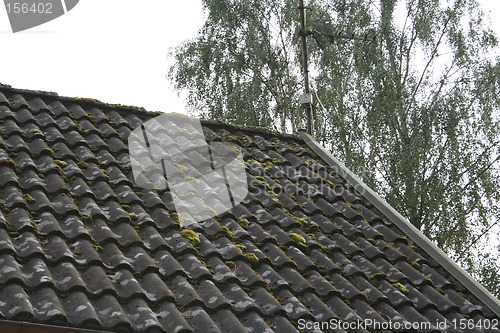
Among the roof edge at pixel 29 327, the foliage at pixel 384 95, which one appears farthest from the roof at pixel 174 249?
the foliage at pixel 384 95

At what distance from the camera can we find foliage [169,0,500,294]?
1964 centimetres

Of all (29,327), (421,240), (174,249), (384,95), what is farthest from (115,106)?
(384,95)

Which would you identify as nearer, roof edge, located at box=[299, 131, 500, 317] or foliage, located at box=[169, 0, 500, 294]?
roof edge, located at box=[299, 131, 500, 317]

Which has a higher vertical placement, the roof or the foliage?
the roof

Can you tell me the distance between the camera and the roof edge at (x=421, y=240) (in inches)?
238

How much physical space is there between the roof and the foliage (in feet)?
42.2

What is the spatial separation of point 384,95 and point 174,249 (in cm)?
1678

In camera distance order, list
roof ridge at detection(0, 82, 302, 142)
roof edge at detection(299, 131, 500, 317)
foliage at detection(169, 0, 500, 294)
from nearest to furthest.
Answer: roof edge at detection(299, 131, 500, 317) < roof ridge at detection(0, 82, 302, 142) < foliage at detection(169, 0, 500, 294)

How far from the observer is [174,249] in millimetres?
5266

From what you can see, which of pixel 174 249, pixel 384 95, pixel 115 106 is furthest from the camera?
pixel 384 95

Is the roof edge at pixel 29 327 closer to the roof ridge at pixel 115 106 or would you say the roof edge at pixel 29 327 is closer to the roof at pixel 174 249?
the roof at pixel 174 249

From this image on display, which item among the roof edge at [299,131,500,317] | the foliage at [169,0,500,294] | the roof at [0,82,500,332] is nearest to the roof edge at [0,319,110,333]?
the roof at [0,82,500,332]

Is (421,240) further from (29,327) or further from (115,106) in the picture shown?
(29,327)

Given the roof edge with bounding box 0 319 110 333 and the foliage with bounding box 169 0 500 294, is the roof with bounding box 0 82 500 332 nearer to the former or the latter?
the roof edge with bounding box 0 319 110 333
